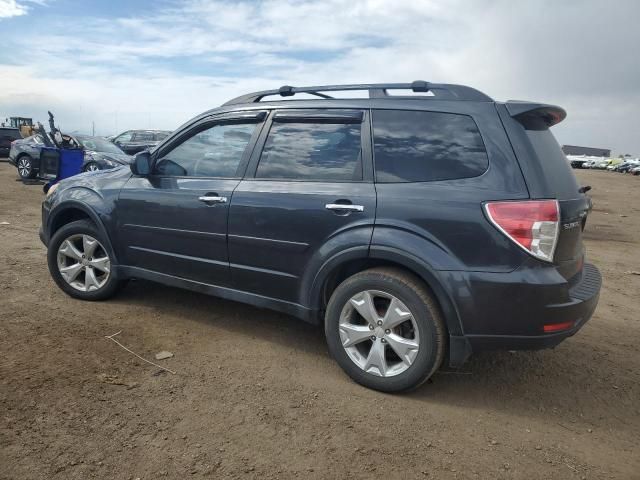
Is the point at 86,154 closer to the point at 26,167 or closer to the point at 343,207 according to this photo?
the point at 26,167

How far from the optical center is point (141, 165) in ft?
13.5

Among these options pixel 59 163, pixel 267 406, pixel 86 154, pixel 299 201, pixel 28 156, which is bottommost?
pixel 267 406

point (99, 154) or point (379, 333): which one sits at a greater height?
point (99, 154)

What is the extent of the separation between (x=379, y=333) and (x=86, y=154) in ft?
40.7

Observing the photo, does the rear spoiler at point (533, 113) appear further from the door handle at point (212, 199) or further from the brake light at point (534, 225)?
the door handle at point (212, 199)

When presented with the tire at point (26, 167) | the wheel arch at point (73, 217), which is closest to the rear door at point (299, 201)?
the wheel arch at point (73, 217)

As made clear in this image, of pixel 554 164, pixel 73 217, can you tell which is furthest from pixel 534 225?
pixel 73 217

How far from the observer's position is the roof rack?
3.16m

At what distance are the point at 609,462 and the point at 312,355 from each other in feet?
6.43

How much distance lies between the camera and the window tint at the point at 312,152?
3.38 meters

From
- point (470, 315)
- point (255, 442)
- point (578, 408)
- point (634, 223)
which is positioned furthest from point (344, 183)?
point (634, 223)

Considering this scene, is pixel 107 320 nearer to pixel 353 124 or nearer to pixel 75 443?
pixel 75 443

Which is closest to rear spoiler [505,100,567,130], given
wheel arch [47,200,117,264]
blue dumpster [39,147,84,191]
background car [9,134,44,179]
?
wheel arch [47,200,117,264]

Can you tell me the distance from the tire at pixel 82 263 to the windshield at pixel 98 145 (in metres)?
10.4
